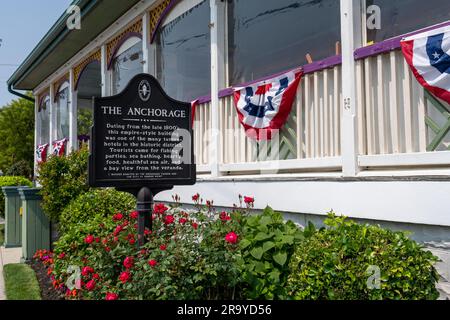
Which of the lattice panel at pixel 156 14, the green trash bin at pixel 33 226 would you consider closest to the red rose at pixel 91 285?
the green trash bin at pixel 33 226

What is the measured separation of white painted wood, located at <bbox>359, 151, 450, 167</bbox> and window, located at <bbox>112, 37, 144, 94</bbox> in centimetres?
615

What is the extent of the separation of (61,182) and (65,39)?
4.88m

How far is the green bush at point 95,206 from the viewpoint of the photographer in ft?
19.6

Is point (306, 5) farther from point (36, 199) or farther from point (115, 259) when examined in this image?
point (36, 199)

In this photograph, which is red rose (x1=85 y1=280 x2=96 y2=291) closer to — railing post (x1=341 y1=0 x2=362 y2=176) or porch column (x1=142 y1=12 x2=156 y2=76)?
railing post (x1=341 y1=0 x2=362 y2=176)

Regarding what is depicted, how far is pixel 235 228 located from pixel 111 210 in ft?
9.29

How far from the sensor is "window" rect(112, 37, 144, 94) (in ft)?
29.7

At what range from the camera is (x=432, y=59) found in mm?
3242

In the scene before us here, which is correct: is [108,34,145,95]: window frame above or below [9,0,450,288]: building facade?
above

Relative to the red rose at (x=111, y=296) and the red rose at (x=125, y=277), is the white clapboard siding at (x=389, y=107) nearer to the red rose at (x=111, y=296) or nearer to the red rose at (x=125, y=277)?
the red rose at (x=125, y=277)

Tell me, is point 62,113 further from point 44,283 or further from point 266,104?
point 266,104

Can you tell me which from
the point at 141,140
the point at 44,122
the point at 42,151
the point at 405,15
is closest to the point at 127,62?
the point at 141,140

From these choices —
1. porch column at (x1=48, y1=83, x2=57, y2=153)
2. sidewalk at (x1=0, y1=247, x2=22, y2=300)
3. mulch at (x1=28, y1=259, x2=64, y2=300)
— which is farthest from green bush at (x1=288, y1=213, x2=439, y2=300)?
porch column at (x1=48, y1=83, x2=57, y2=153)
